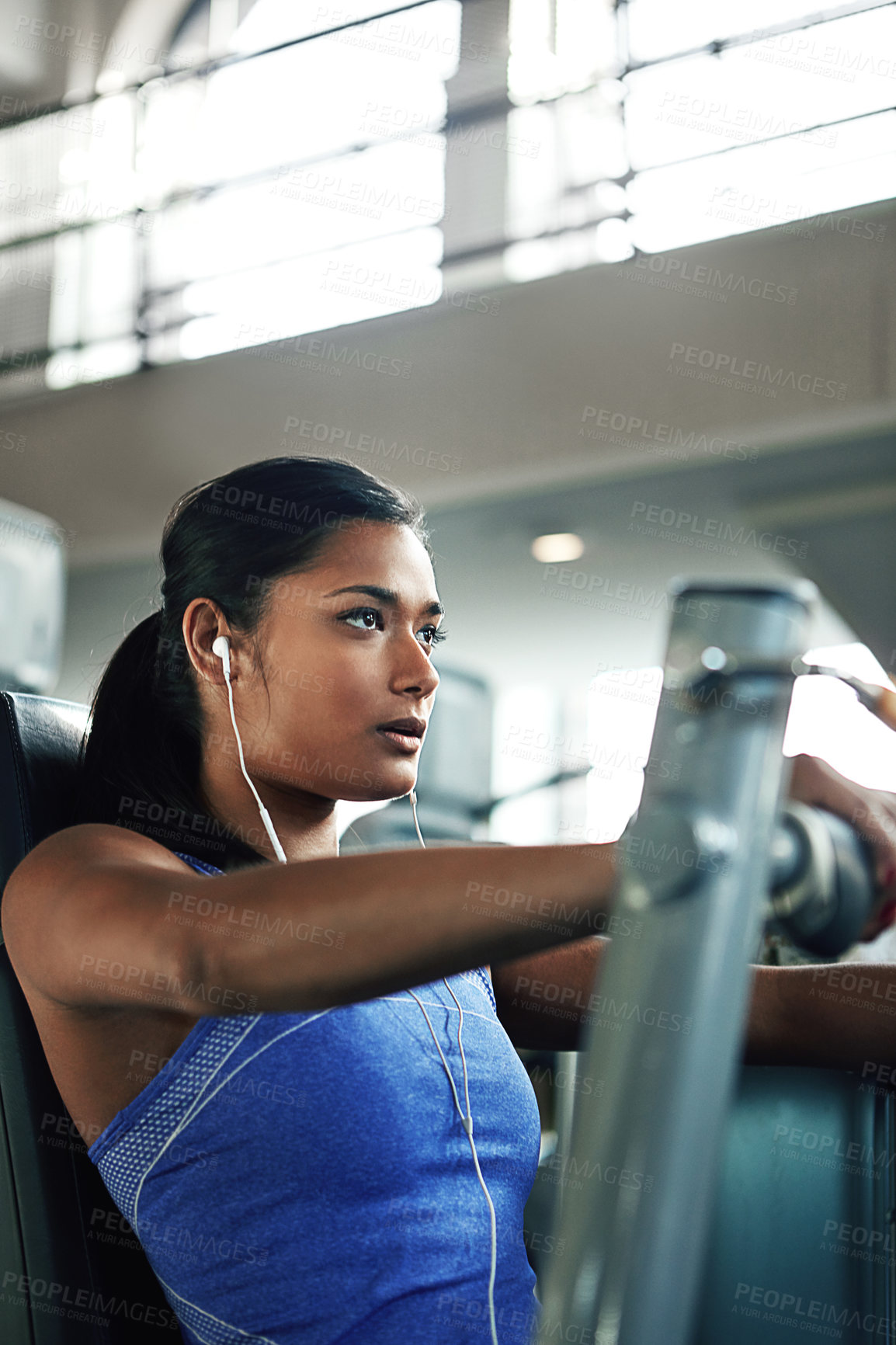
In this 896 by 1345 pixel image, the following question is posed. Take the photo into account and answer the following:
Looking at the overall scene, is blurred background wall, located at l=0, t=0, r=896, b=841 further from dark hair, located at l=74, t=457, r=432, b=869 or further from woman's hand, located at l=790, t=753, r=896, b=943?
woman's hand, located at l=790, t=753, r=896, b=943

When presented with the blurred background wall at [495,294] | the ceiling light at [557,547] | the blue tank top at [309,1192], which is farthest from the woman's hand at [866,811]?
the ceiling light at [557,547]

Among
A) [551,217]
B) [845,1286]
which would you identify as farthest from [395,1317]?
[551,217]

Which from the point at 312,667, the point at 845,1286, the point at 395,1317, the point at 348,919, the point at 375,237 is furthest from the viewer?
the point at 375,237

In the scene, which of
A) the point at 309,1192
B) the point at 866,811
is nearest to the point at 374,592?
the point at 309,1192

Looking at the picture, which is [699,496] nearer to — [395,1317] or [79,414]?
[79,414]

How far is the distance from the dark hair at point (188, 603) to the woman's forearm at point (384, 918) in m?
0.40

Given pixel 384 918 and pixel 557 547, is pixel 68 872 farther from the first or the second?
pixel 557 547

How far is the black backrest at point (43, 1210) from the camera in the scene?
34.7 inches

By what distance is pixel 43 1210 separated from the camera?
35.3 inches

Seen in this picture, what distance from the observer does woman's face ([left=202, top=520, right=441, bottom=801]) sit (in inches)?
39.4

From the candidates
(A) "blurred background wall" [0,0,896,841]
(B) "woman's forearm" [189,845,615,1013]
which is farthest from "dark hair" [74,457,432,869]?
(A) "blurred background wall" [0,0,896,841]

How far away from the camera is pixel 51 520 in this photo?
6449 millimetres

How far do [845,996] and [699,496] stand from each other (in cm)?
453

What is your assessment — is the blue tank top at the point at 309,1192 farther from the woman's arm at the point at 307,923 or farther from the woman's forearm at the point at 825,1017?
the woman's forearm at the point at 825,1017
